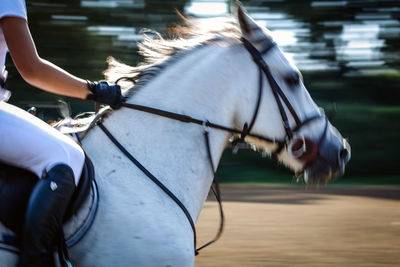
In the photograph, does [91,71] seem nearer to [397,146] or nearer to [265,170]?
[265,170]

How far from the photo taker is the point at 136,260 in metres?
2.67

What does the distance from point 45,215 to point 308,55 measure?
17206 millimetres

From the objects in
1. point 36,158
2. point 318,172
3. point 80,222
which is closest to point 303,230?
point 318,172

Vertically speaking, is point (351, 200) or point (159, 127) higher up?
point (159, 127)

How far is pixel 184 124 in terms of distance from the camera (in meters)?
3.05

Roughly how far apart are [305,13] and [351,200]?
28.8 feet

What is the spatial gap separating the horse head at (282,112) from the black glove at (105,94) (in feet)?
2.14

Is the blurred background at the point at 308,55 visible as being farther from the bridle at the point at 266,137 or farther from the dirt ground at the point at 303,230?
the bridle at the point at 266,137

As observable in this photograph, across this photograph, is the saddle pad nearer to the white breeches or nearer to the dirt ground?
the white breeches

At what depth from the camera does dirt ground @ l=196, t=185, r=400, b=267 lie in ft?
20.3

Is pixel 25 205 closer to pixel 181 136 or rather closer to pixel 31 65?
pixel 31 65

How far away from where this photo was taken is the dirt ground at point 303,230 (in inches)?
244

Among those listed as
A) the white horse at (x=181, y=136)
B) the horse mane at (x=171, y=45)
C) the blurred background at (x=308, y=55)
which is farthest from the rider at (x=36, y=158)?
the blurred background at (x=308, y=55)

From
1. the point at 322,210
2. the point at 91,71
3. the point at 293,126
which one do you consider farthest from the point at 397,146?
the point at 293,126
